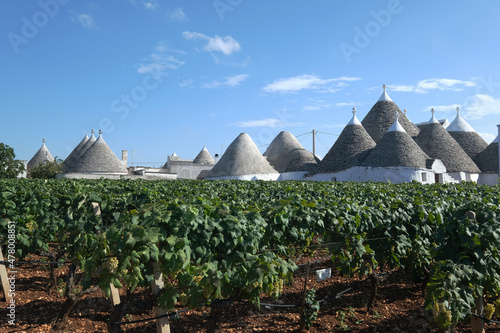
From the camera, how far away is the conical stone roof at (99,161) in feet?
105

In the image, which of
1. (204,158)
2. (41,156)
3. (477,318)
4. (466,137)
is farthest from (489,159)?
(41,156)

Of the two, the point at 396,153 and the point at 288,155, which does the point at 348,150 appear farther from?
the point at 288,155

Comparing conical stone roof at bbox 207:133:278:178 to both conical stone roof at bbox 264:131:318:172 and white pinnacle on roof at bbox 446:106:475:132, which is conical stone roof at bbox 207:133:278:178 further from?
white pinnacle on roof at bbox 446:106:475:132

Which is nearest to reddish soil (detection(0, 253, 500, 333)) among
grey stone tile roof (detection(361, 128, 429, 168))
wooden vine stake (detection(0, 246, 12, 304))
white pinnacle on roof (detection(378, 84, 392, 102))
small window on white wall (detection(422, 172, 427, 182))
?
wooden vine stake (detection(0, 246, 12, 304))

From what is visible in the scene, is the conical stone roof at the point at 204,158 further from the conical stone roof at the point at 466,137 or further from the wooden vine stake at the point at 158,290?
the wooden vine stake at the point at 158,290

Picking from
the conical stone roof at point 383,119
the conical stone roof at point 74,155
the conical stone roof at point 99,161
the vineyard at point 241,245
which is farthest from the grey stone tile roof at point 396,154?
the conical stone roof at point 74,155

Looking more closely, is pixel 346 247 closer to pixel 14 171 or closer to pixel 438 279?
pixel 438 279

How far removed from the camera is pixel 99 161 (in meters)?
32.5

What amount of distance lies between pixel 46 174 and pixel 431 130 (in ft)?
110

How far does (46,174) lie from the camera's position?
1359 inches

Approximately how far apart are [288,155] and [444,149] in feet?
45.5

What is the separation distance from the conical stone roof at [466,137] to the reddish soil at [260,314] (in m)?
31.0

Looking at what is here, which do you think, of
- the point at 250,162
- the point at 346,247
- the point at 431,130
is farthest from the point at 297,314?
the point at 431,130

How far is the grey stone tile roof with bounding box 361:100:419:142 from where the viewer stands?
106 feet
